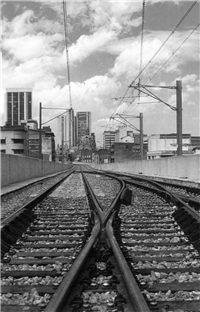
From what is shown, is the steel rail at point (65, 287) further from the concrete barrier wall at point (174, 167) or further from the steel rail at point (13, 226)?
the concrete barrier wall at point (174, 167)

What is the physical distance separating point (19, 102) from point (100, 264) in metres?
159

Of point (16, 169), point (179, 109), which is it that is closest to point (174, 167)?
point (179, 109)

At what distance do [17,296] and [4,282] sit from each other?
0.47m

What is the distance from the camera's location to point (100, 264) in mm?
4383

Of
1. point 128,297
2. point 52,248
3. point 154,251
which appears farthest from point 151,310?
point 52,248

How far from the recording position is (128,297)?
3314mm

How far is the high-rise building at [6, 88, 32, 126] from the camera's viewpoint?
158 metres

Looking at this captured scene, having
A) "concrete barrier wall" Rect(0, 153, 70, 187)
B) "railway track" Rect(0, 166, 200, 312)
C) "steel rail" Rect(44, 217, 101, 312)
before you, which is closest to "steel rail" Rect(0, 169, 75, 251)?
"railway track" Rect(0, 166, 200, 312)

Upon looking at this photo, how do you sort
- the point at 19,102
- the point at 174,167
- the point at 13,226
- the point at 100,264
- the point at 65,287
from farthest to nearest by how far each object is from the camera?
the point at 19,102 < the point at 174,167 < the point at 13,226 < the point at 100,264 < the point at 65,287

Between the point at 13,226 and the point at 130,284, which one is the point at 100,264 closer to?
the point at 130,284

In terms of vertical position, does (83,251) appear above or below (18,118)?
below

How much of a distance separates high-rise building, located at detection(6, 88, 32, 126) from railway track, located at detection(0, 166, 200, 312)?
150055mm

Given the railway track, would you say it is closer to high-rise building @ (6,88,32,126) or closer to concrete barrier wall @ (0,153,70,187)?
concrete barrier wall @ (0,153,70,187)

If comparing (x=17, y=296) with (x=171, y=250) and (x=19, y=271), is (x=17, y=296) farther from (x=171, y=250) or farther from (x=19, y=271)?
(x=171, y=250)
